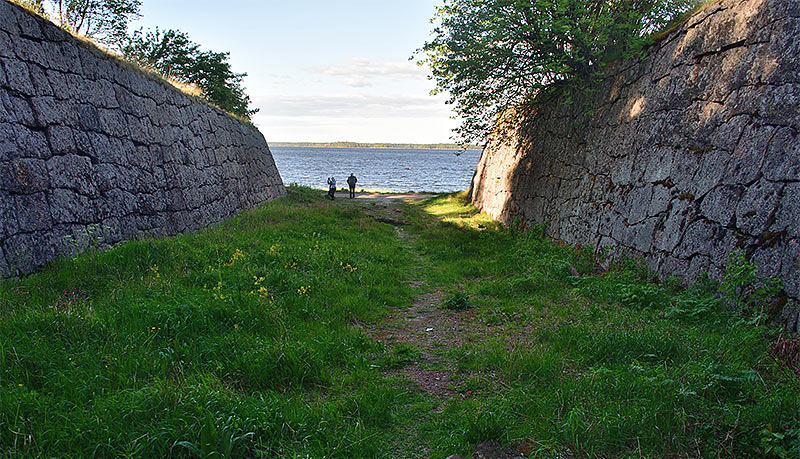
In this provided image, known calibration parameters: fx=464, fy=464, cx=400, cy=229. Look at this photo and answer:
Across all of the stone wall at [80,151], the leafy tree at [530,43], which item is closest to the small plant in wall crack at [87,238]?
the stone wall at [80,151]

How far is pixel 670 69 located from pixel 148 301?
9162 mm

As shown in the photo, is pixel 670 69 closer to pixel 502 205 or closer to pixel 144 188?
pixel 502 205

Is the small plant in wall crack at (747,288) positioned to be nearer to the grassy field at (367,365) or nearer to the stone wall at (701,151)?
the grassy field at (367,365)

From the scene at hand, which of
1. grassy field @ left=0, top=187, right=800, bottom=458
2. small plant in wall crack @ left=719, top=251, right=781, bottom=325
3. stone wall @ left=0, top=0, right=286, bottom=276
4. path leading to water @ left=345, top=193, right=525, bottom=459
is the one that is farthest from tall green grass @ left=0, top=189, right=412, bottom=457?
small plant in wall crack @ left=719, top=251, right=781, bottom=325

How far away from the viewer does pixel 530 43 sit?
11477 millimetres

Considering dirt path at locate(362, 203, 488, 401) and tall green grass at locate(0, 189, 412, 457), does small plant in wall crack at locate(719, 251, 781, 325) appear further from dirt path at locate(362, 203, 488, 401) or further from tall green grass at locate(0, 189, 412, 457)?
tall green grass at locate(0, 189, 412, 457)

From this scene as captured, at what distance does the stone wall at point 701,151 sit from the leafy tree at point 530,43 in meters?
0.77

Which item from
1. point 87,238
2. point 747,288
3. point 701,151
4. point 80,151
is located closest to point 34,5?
point 80,151

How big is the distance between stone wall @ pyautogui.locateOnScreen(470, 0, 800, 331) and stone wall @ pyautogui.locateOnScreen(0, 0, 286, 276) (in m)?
9.66

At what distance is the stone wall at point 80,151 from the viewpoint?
22.6 ft

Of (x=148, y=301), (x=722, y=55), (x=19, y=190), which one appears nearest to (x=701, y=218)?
(x=722, y=55)

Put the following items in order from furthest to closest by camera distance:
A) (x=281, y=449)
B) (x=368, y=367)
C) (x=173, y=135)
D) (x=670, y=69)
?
(x=173, y=135), (x=670, y=69), (x=368, y=367), (x=281, y=449)

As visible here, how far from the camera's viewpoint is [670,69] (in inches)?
330

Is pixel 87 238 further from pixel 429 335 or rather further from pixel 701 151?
pixel 701 151
